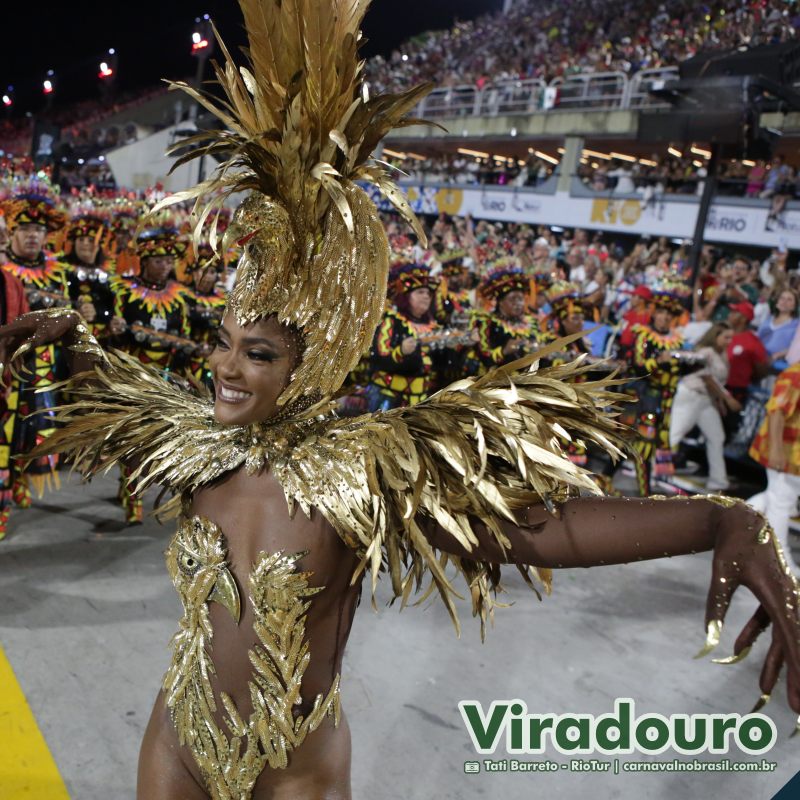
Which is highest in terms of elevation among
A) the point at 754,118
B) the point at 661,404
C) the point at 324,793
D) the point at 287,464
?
the point at 754,118

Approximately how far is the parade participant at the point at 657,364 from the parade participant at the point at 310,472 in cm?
550

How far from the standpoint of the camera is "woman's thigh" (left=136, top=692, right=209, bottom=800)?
159 cm

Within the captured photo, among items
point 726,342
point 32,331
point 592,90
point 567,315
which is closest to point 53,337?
point 32,331

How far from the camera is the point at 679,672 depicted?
3.98 meters

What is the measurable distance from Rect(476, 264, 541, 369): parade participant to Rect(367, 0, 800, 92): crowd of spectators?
1129 centimetres

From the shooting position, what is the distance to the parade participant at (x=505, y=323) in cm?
659

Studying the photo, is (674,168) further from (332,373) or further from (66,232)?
(332,373)

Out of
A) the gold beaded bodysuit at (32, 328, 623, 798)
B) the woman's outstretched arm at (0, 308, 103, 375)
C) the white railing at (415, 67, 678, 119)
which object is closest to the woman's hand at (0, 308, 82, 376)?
the woman's outstretched arm at (0, 308, 103, 375)

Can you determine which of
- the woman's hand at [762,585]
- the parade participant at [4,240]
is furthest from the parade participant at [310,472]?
the parade participant at [4,240]

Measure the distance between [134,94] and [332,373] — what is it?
4013 cm

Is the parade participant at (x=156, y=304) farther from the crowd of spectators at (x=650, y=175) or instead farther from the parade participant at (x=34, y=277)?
the crowd of spectators at (x=650, y=175)

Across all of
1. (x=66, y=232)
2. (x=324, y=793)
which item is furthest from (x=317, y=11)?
(x=66, y=232)

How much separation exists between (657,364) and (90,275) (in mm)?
4593

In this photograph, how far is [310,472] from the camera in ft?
5.02
